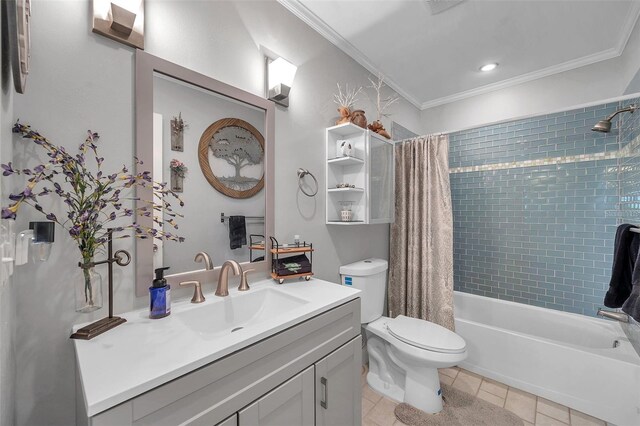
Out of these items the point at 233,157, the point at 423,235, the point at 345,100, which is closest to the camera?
the point at 233,157

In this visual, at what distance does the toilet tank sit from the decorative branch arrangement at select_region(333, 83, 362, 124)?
42.6 inches

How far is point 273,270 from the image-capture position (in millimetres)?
1518

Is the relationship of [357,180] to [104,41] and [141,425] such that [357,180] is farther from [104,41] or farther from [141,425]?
[141,425]

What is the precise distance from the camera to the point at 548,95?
98.7 inches

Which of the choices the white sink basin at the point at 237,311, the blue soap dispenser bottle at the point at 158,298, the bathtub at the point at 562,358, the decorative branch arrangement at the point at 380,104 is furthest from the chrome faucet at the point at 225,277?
the bathtub at the point at 562,358

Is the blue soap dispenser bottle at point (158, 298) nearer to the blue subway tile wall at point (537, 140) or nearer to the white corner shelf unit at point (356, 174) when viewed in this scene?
the white corner shelf unit at point (356, 174)

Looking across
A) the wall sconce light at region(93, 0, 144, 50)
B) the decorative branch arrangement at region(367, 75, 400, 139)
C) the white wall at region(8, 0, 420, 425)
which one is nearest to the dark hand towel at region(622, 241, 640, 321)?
the decorative branch arrangement at region(367, 75, 400, 139)

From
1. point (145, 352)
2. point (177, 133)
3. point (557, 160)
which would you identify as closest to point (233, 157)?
point (177, 133)

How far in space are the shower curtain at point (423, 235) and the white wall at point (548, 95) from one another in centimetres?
38

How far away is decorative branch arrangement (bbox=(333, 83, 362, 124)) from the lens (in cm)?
188

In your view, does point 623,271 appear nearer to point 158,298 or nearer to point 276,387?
point 276,387

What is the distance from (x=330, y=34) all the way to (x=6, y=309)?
2186mm

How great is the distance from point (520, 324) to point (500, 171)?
1.50 metres

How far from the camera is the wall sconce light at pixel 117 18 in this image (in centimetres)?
96
